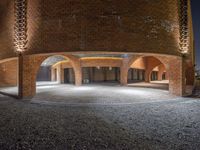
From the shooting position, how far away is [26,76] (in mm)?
11008

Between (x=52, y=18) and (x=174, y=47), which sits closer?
(x=52, y=18)

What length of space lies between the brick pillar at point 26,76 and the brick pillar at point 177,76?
39.4 feet

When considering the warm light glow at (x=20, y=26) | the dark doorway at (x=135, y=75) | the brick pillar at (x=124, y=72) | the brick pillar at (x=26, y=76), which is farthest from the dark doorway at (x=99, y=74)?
the warm light glow at (x=20, y=26)

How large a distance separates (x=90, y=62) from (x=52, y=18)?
1194 centimetres

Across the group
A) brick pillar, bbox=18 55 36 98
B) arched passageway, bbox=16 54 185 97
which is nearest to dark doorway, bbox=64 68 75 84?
arched passageway, bbox=16 54 185 97

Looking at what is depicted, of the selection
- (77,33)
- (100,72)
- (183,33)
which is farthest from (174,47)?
(100,72)

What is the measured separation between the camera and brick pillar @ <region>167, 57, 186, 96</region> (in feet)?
38.0

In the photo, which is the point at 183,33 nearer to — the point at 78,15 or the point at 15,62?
the point at 78,15

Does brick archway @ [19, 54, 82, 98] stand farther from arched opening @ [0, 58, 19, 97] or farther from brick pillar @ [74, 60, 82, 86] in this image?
arched opening @ [0, 58, 19, 97]

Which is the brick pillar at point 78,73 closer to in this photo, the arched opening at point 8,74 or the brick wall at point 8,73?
the arched opening at point 8,74

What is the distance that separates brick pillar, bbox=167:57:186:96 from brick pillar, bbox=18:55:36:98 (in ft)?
39.4

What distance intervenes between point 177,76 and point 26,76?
1257 centimetres

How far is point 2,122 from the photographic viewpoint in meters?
5.74

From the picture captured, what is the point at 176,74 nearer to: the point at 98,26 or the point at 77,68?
the point at 98,26
